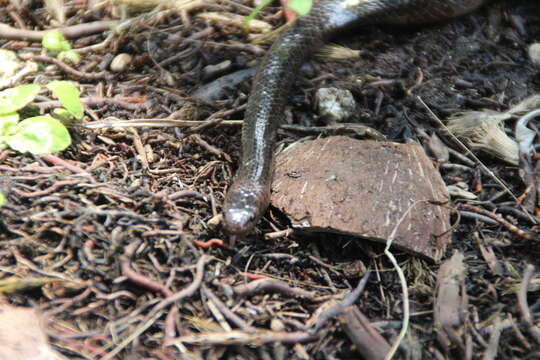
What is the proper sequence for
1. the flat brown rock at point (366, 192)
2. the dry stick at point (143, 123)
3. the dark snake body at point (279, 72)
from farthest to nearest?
the dry stick at point (143, 123), the dark snake body at point (279, 72), the flat brown rock at point (366, 192)

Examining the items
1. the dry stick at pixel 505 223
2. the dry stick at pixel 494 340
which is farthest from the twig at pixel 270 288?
the dry stick at pixel 505 223

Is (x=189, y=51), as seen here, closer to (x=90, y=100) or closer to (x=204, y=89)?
(x=204, y=89)

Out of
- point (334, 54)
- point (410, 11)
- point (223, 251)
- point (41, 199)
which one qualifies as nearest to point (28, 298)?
point (41, 199)

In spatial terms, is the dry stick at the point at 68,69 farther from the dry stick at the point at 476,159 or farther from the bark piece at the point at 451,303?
the bark piece at the point at 451,303

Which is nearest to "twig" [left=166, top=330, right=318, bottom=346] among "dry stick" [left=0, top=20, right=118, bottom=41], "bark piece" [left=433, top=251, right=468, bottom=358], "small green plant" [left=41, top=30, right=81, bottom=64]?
"bark piece" [left=433, top=251, right=468, bottom=358]

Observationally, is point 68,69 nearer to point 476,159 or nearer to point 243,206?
point 243,206

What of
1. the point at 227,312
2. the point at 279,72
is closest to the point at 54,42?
the point at 279,72
